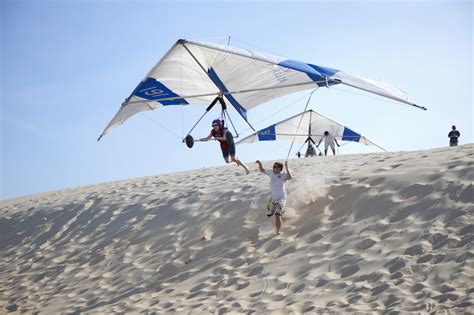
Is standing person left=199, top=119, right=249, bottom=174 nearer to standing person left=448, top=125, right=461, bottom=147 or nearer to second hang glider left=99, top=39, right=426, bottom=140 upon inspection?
second hang glider left=99, top=39, right=426, bottom=140

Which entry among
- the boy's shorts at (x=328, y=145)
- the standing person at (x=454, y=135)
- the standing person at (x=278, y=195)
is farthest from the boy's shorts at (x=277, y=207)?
the boy's shorts at (x=328, y=145)

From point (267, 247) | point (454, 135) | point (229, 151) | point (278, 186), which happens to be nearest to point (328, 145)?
point (454, 135)

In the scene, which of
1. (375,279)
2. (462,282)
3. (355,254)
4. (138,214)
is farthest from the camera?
(138,214)

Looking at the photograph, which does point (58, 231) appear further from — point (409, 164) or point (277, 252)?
point (409, 164)

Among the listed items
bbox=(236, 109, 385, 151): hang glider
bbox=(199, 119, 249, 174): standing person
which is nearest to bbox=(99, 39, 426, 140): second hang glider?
bbox=(199, 119, 249, 174): standing person

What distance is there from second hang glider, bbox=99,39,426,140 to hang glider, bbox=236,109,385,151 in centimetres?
1160

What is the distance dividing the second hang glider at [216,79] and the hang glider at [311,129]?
11.6 m

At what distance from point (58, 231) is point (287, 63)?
19.7 feet

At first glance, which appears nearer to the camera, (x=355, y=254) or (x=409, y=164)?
(x=355, y=254)

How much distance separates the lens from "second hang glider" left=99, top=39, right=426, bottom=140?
9.19m

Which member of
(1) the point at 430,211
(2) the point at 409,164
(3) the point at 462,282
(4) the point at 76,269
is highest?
→ (2) the point at 409,164

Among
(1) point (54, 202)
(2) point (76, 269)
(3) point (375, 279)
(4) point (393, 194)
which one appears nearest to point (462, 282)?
(3) point (375, 279)

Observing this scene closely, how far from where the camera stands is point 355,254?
648cm

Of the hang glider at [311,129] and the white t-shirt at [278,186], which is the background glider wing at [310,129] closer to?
the hang glider at [311,129]
